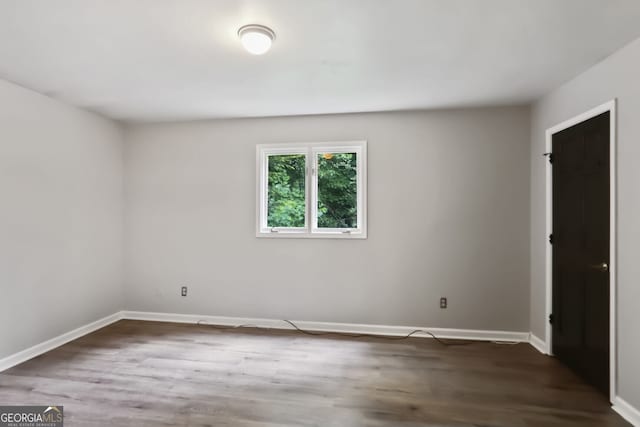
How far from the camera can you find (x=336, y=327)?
371 cm

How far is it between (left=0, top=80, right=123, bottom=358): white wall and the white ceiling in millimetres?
340

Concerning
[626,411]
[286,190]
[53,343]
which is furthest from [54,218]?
[626,411]

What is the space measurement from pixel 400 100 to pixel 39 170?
3.56 meters

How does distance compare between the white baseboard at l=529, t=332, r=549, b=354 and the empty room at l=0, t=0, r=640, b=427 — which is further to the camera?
the white baseboard at l=529, t=332, r=549, b=354

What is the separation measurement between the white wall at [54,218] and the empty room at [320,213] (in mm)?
21

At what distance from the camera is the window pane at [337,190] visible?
3.80m

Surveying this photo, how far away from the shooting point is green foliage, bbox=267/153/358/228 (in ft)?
12.5

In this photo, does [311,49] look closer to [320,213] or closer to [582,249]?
[320,213]

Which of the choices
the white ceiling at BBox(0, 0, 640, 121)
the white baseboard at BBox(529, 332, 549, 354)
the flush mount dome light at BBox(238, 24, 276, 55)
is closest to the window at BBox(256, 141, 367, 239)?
the white ceiling at BBox(0, 0, 640, 121)

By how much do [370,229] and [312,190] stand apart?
2.71 feet

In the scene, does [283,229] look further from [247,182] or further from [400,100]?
[400,100]

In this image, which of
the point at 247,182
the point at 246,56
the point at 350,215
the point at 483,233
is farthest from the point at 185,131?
the point at 483,233

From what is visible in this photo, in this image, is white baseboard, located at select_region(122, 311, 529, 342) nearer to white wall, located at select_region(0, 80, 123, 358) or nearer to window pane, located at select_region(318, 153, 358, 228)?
white wall, located at select_region(0, 80, 123, 358)

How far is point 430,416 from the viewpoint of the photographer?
2.14 m
